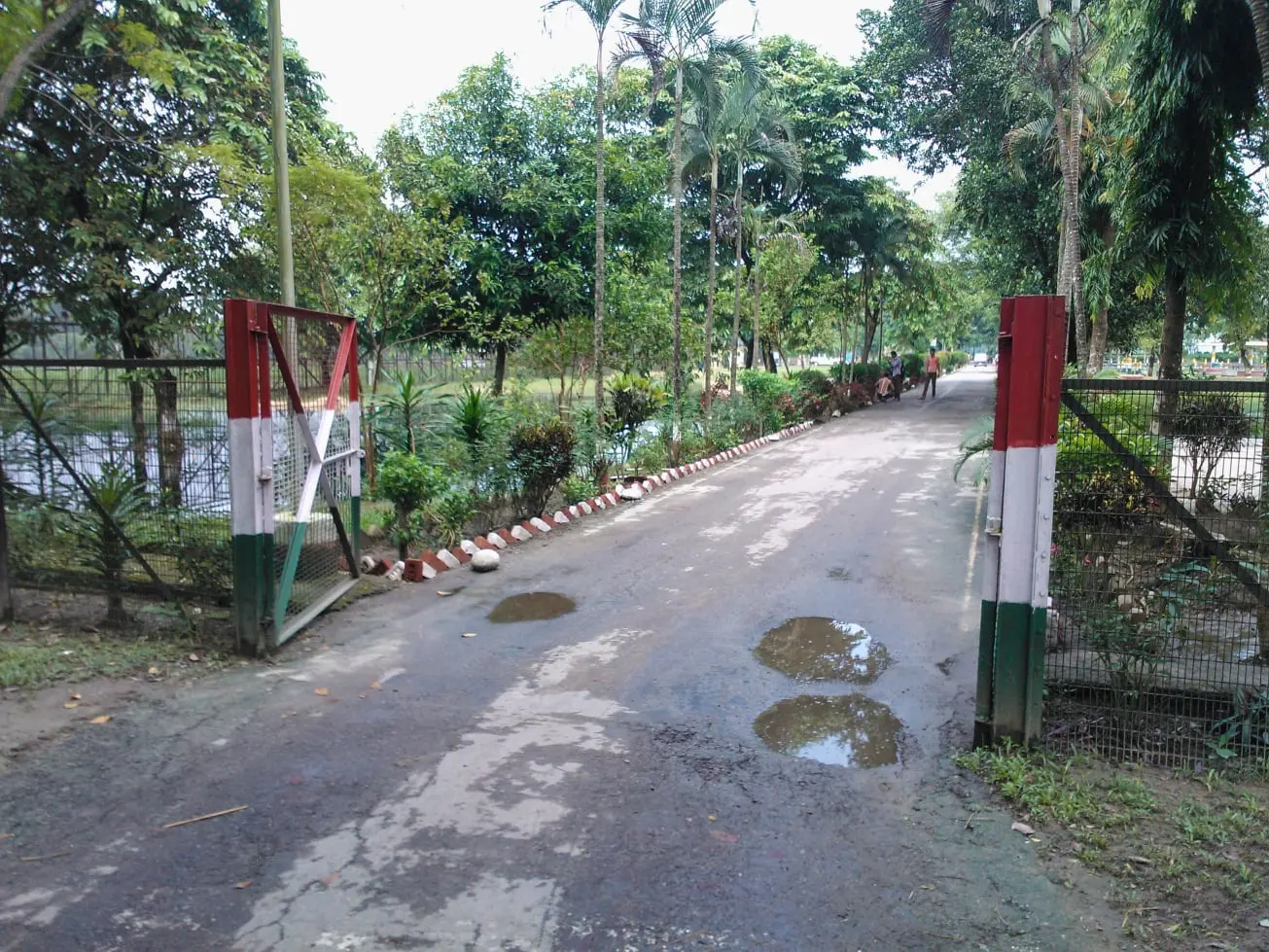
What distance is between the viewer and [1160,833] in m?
3.63

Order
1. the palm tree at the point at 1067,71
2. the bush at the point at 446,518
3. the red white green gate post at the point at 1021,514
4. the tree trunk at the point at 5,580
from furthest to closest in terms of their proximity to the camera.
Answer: the palm tree at the point at 1067,71, the bush at the point at 446,518, the tree trunk at the point at 5,580, the red white green gate post at the point at 1021,514

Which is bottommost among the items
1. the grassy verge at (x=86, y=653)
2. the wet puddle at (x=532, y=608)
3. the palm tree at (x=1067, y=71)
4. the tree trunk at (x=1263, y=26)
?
the wet puddle at (x=532, y=608)

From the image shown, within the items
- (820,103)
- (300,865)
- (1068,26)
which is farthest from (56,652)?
(820,103)

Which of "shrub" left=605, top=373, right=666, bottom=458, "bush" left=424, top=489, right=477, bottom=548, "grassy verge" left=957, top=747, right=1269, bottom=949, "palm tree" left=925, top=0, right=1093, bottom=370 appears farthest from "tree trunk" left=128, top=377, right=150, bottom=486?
"palm tree" left=925, top=0, right=1093, bottom=370

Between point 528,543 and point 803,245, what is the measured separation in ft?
57.4

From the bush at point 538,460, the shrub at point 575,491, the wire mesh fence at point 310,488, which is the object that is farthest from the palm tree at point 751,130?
the wire mesh fence at point 310,488

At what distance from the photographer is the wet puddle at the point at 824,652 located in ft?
18.9

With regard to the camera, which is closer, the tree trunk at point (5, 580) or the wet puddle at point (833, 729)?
the wet puddle at point (833, 729)

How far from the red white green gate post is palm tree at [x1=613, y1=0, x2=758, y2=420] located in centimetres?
1182

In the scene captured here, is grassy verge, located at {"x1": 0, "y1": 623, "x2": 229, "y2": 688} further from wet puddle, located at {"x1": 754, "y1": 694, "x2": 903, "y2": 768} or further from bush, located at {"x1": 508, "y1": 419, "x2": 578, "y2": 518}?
bush, located at {"x1": 508, "y1": 419, "x2": 578, "y2": 518}

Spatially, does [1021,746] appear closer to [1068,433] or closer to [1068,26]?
[1068,433]

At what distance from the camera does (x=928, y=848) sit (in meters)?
3.61

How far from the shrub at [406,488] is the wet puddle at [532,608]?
5.32 ft

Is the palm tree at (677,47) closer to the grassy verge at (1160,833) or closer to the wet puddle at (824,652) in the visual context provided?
the wet puddle at (824,652)
